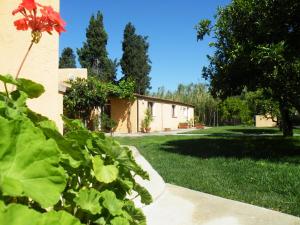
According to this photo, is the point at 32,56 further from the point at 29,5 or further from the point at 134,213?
the point at 134,213

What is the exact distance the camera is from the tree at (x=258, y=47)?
12656 millimetres

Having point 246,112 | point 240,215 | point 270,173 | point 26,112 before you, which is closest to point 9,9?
point 26,112

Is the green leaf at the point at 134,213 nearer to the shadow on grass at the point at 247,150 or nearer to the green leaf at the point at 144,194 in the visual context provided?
the green leaf at the point at 144,194

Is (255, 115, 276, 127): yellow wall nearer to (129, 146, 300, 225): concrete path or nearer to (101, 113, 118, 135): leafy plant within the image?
(101, 113, 118, 135): leafy plant

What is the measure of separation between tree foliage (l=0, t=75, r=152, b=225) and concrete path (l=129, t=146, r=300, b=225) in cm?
325

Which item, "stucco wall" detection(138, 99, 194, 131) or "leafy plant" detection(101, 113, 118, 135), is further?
"stucco wall" detection(138, 99, 194, 131)

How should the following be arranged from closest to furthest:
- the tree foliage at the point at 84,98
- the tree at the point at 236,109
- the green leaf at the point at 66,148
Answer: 1. the green leaf at the point at 66,148
2. the tree foliage at the point at 84,98
3. the tree at the point at 236,109

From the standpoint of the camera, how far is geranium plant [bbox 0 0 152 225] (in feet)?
3.41

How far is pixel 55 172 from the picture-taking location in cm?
113

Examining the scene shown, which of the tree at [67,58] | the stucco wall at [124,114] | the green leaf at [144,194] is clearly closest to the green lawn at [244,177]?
the green leaf at [144,194]

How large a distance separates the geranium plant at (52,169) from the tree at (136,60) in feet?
161

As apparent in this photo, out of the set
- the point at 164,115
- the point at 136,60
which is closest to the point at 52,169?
the point at 164,115

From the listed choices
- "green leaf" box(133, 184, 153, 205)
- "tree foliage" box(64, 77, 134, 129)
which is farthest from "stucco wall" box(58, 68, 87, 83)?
"green leaf" box(133, 184, 153, 205)

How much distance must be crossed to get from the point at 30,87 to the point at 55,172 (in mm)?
942
